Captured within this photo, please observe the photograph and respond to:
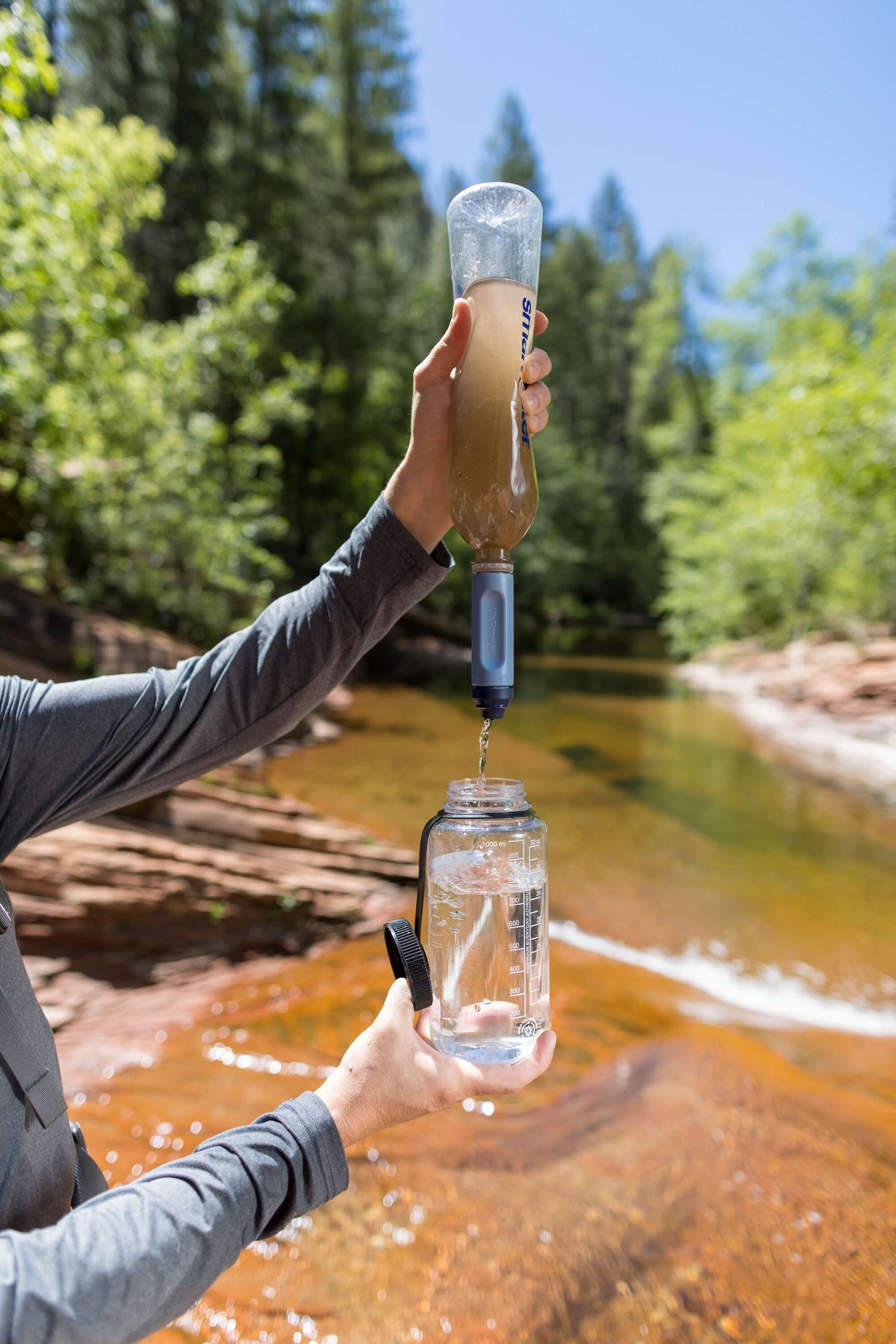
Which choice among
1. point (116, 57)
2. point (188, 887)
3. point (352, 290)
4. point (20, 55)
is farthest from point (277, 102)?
point (188, 887)

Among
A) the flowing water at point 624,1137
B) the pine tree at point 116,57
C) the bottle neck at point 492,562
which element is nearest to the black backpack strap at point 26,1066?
the bottle neck at point 492,562

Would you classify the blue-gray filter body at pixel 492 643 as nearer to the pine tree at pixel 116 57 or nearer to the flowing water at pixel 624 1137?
the flowing water at pixel 624 1137

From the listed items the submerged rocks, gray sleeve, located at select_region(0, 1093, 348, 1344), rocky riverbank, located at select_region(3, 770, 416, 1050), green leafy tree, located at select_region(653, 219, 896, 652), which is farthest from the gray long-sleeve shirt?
green leafy tree, located at select_region(653, 219, 896, 652)

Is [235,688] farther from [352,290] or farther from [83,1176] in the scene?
[352,290]

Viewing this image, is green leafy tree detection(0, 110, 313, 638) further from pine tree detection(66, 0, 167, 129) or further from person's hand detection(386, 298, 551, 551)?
pine tree detection(66, 0, 167, 129)

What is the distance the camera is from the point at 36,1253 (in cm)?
98

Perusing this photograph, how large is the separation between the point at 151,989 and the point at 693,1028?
3.16 meters

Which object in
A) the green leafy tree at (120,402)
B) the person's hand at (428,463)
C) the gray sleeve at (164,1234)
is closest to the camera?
the gray sleeve at (164,1234)

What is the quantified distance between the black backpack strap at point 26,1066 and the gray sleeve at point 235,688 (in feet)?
1.21

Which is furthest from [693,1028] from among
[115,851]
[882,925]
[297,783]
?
[297,783]

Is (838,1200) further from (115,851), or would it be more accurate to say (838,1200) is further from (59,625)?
Result: (59,625)

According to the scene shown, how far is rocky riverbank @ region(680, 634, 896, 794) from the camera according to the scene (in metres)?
12.6

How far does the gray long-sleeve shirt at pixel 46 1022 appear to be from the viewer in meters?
0.99

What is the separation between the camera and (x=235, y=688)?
1.71m
